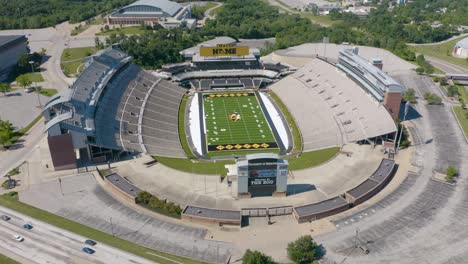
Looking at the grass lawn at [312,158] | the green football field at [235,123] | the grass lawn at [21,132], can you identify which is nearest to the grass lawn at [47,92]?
the grass lawn at [21,132]

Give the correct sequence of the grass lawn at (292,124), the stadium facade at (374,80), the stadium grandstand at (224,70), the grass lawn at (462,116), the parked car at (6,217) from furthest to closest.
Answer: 1. the stadium grandstand at (224,70)
2. the grass lawn at (462,116)
3. the stadium facade at (374,80)
4. the grass lawn at (292,124)
5. the parked car at (6,217)

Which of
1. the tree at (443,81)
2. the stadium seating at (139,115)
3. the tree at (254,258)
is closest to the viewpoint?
the tree at (254,258)

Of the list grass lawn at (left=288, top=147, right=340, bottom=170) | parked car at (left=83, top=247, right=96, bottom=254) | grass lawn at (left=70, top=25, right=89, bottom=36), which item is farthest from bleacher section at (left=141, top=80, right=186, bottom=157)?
grass lawn at (left=70, top=25, right=89, bottom=36)

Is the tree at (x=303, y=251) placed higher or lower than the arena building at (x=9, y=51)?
lower

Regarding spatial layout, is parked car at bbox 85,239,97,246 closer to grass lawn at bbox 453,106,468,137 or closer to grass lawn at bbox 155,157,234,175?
grass lawn at bbox 155,157,234,175

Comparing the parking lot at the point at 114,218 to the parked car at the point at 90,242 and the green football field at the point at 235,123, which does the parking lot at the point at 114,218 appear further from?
the green football field at the point at 235,123

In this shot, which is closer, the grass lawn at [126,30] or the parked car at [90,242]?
the parked car at [90,242]
